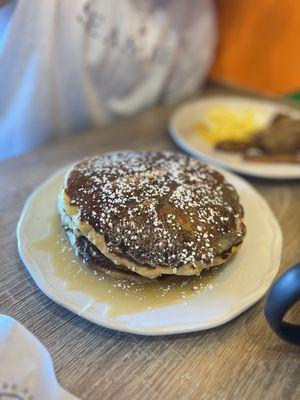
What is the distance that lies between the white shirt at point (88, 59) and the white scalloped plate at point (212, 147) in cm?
15

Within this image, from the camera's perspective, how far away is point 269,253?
748 mm

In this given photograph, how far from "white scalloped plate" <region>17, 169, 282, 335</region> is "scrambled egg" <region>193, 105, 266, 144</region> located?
0.37 m

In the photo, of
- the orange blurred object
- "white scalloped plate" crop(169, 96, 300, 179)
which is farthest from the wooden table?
the orange blurred object

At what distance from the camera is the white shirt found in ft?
3.19

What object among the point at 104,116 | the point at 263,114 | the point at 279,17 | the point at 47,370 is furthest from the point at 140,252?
the point at 279,17

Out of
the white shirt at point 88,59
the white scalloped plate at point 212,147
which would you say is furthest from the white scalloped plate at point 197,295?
the white shirt at point 88,59

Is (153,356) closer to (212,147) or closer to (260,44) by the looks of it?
(212,147)

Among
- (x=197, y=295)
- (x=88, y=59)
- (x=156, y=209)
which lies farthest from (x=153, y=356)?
(x=88, y=59)

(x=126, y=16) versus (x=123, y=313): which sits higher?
(x=126, y=16)

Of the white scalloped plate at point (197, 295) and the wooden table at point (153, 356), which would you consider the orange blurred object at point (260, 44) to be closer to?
the white scalloped plate at point (197, 295)

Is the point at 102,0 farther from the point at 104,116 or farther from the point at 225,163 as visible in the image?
the point at 225,163

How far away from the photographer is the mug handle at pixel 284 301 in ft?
1.61

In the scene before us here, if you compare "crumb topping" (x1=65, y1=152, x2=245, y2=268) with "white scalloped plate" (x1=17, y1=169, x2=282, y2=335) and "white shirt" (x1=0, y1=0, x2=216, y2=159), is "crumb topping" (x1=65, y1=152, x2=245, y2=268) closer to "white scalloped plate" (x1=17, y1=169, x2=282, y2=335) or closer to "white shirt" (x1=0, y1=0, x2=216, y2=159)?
"white scalloped plate" (x1=17, y1=169, x2=282, y2=335)

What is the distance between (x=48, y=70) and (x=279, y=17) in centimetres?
83
